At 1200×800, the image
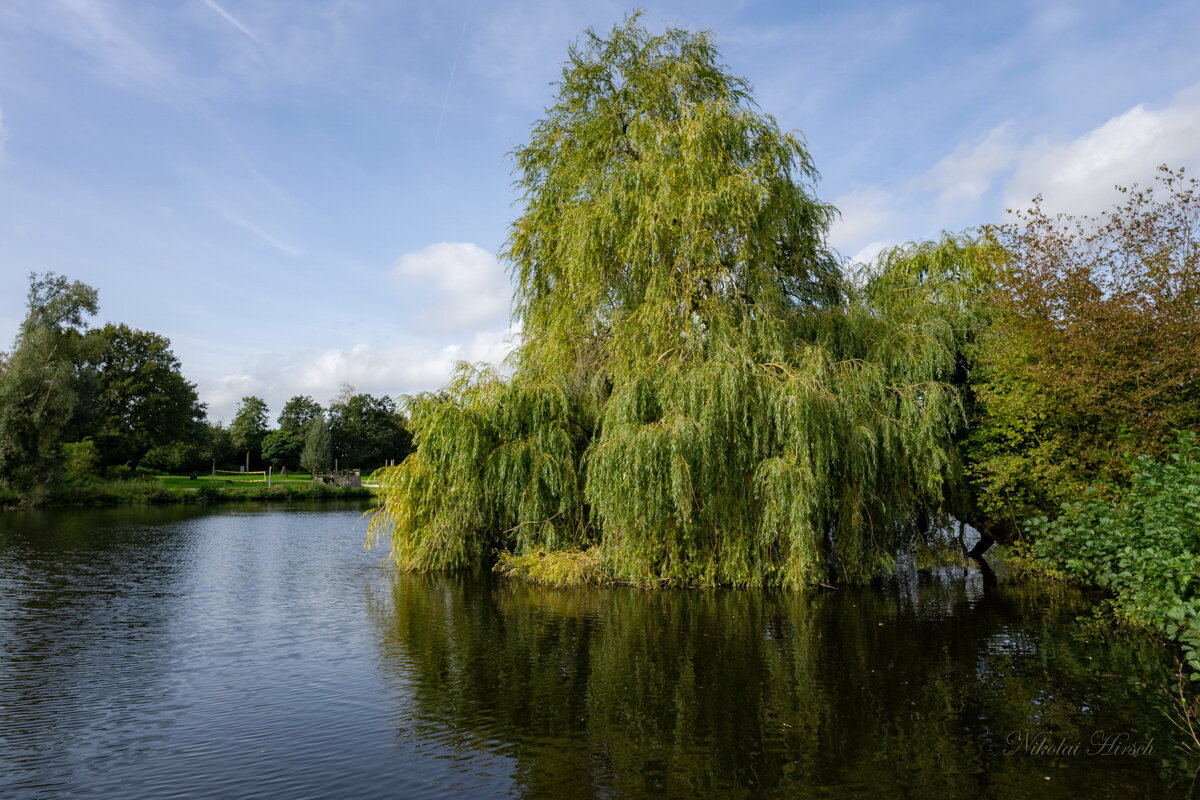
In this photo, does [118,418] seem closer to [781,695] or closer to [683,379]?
[683,379]

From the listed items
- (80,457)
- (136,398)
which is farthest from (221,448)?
(80,457)

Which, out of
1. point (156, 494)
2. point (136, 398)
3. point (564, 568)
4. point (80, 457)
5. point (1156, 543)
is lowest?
point (564, 568)

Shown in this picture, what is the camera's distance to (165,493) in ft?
168

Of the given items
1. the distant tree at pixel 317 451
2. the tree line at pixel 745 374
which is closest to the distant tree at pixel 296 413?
the distant tree at pixel 317 451

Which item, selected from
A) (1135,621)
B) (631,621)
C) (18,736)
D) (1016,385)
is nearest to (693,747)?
(631,621)

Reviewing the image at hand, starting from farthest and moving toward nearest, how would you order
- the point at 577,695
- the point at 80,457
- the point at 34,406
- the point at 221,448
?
the point at 221,448
the point at 80,457
the point at 34,406
the point at 577,695

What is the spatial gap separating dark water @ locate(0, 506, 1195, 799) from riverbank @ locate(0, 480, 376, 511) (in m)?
30.9

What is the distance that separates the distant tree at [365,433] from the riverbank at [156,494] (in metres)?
21.9

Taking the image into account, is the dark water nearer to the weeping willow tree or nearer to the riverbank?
the weeping willow tree

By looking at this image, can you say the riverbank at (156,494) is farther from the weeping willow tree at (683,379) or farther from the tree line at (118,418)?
the weeping willow tree at (683,379)

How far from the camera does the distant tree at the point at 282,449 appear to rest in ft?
276

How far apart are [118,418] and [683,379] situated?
54.2 metres

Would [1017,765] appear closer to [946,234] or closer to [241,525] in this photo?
[946,234]

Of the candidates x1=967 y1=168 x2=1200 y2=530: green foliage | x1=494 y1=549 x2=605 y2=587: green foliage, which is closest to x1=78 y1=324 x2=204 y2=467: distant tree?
x1=494 y1=549 x2=605 y2=587: green foliage
